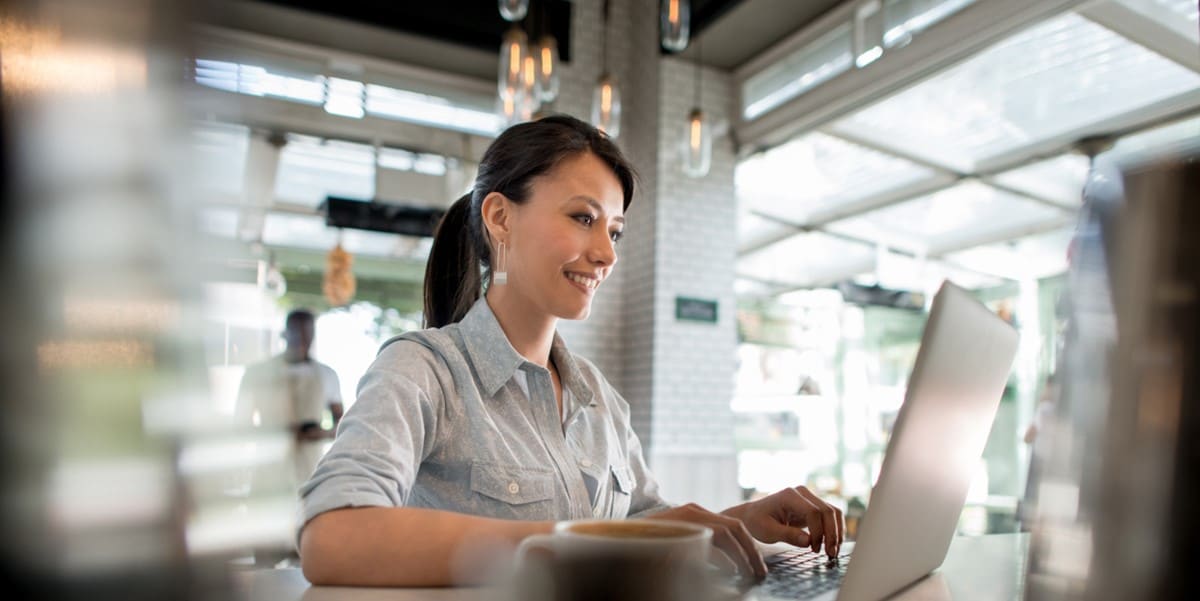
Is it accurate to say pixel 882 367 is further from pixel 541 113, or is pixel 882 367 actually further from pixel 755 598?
pixel 755 598

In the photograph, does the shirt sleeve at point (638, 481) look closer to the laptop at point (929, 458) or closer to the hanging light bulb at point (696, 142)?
the laptop at point (929, 458)

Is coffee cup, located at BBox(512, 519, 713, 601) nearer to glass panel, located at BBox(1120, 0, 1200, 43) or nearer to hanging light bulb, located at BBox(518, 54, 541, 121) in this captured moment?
hanging light bulb, located at BBox(518, 54, 541, 121)

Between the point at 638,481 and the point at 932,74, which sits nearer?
the point at 638,481

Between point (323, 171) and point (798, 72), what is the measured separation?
9.81 feet

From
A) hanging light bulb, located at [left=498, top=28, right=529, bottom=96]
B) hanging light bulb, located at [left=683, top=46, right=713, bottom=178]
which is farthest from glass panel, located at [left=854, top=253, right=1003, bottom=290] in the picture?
hanging light bulb, located at [left=498, top=28, right=529, bottom=96]

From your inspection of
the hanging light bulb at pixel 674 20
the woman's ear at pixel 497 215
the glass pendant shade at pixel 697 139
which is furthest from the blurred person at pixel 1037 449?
the glass pendant shade at pixel 697 139

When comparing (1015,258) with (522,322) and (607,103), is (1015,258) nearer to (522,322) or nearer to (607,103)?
(607,103)

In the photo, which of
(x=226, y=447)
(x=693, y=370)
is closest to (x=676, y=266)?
(x=693, y=370)

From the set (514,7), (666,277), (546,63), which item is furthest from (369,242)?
(514,7)

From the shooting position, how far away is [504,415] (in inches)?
47.8

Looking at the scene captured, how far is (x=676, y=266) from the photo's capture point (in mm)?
5250

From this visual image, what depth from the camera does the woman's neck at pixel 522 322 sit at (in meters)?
1.32

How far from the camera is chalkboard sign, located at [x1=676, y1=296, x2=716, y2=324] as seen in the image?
5199mm

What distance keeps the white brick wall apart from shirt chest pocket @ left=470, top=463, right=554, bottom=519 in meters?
3.87
